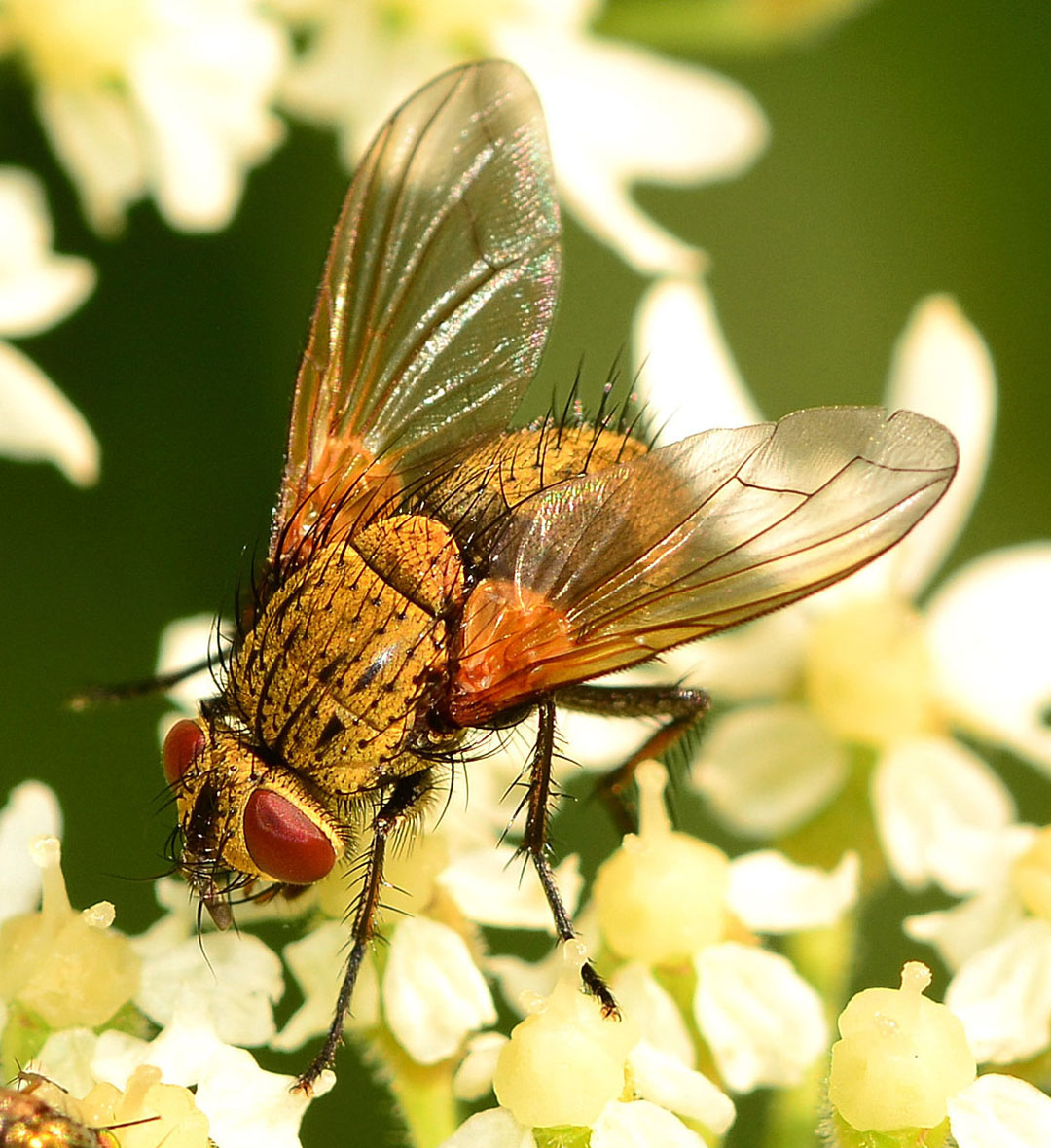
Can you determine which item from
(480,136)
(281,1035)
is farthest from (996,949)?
(480,136)

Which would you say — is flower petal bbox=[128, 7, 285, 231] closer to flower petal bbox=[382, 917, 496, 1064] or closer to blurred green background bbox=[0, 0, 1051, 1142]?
blurred green background bbox=[0, 0, 1051, 1142]

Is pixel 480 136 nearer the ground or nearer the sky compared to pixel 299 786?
nearer the sky

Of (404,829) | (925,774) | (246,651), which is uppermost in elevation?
(246,651)

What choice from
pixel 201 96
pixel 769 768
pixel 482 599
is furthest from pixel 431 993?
pixel 201 96

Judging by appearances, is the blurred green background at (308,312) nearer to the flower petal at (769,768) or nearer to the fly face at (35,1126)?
the flower petal at (769,768)

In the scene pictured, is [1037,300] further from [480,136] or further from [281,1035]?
[281,1035]
